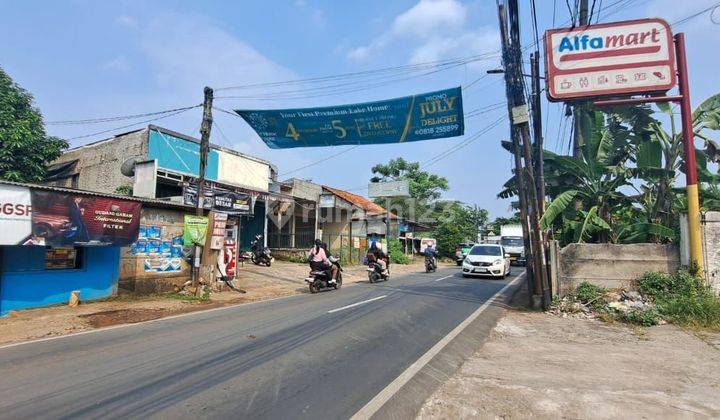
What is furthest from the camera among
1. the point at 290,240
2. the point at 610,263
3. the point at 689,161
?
the point at 290,240

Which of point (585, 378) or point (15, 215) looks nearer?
point (585, 378)

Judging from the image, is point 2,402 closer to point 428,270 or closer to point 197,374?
point 197,374

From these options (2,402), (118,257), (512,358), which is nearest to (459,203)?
(118,257)

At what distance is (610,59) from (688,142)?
2.86 metres

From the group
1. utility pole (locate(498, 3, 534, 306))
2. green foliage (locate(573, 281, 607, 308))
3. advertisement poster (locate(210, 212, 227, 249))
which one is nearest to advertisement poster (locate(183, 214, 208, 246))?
advertisement poster (locate(210, 212, 227, 249))

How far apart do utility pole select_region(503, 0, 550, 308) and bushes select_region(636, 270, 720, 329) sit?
214cm

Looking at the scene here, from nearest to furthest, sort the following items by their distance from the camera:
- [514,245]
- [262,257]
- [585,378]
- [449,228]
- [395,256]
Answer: [585,378], [262,257], [514,245], [395,256], [449,228]

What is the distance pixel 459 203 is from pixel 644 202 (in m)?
43.4

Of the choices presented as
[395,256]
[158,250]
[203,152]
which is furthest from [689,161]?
[395,256]

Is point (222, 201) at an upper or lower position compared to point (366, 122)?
lower

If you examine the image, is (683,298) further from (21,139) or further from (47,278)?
(21,139)

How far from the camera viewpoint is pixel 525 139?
11.2 metres

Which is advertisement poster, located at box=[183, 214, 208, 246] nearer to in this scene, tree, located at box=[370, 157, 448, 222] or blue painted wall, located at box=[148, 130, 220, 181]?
blue painted wall, located at box=[148, 130, 220, 181]

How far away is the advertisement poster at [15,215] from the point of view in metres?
9.78
